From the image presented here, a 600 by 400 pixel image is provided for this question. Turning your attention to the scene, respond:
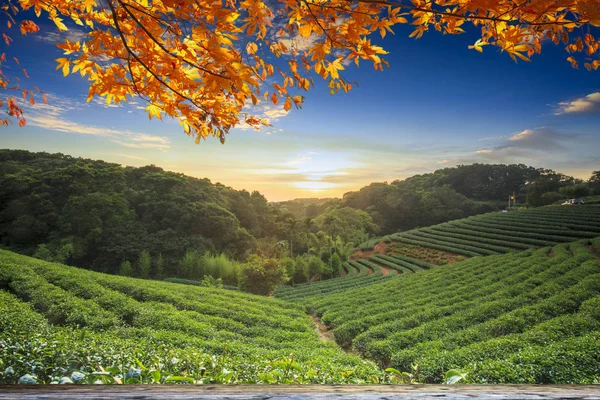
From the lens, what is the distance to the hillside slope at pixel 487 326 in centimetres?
471

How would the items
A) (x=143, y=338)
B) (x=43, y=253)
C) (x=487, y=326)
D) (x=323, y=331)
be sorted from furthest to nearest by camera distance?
(x=43, y=253), (x=323, y=331), (x=487, y=326), (x=143, y=338)

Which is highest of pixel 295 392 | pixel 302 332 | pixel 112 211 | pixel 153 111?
pixel 153 111

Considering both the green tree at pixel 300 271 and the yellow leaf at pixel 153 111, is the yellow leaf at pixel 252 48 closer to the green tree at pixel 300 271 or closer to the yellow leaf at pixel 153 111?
the yellow leaf at pixel 153 111

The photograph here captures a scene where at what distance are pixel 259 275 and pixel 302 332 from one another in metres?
9.73

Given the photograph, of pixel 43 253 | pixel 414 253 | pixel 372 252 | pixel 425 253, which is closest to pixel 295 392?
pixel 43 253

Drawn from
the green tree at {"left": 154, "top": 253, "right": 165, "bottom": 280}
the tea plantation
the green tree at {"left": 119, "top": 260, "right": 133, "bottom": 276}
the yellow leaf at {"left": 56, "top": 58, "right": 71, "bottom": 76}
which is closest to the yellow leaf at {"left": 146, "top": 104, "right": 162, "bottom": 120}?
the yellow leaf at {"left": 56, "top": 58, "right": 71, "bottom": 76}

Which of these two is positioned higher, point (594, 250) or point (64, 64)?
point (64, 64)

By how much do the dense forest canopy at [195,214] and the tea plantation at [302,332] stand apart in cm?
767

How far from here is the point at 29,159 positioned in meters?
16.0

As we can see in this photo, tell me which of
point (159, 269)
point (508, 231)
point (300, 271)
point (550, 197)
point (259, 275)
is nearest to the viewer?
point (259, 275)

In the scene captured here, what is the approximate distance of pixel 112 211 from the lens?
20.7m

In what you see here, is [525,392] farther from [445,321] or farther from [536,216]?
[536,216]

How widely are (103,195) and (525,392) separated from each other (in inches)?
953

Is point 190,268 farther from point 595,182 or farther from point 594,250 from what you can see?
point 595,182
